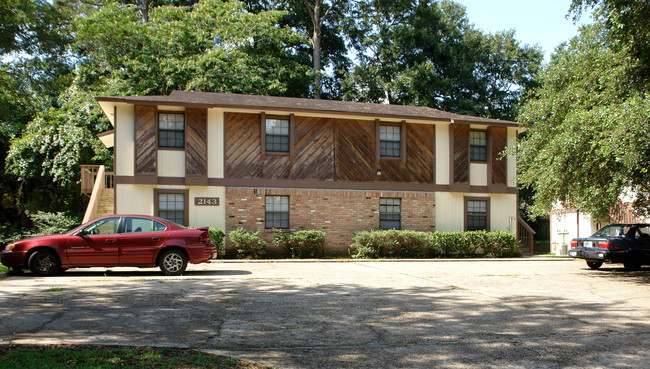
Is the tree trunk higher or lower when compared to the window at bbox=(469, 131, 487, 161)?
higher

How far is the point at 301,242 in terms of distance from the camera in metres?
22.1

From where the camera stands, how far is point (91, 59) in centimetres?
3428

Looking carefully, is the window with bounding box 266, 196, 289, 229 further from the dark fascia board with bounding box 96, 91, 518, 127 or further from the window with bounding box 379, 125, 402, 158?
the window with bounding box 379, 125, 402, 158

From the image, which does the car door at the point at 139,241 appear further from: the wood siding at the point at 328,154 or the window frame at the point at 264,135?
the window frame at the point at 264,135

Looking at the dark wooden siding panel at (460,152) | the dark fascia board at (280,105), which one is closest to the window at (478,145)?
the dark wooden siding panel at (460,152)

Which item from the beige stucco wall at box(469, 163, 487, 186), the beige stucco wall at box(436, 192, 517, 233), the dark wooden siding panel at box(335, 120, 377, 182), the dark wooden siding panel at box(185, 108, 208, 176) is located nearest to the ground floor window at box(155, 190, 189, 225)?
the dark wooden siding panel at box(185, 108, 208, 176)

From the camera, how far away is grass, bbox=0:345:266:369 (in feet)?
17.8

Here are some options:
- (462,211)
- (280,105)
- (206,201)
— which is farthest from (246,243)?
(462,211)

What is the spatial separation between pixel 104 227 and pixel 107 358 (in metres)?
8.95

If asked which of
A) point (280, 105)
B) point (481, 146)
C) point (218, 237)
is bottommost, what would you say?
point (218, 237)

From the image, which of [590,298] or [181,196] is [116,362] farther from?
[181,196]

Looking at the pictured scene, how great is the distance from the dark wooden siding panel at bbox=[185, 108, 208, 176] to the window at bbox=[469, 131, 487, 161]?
37.6ft

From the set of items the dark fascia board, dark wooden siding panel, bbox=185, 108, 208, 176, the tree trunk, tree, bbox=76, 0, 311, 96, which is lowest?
dark wooden siding panel, bbox=185, 108, 208, 176

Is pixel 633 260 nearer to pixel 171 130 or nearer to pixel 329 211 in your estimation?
pixel 329 211
